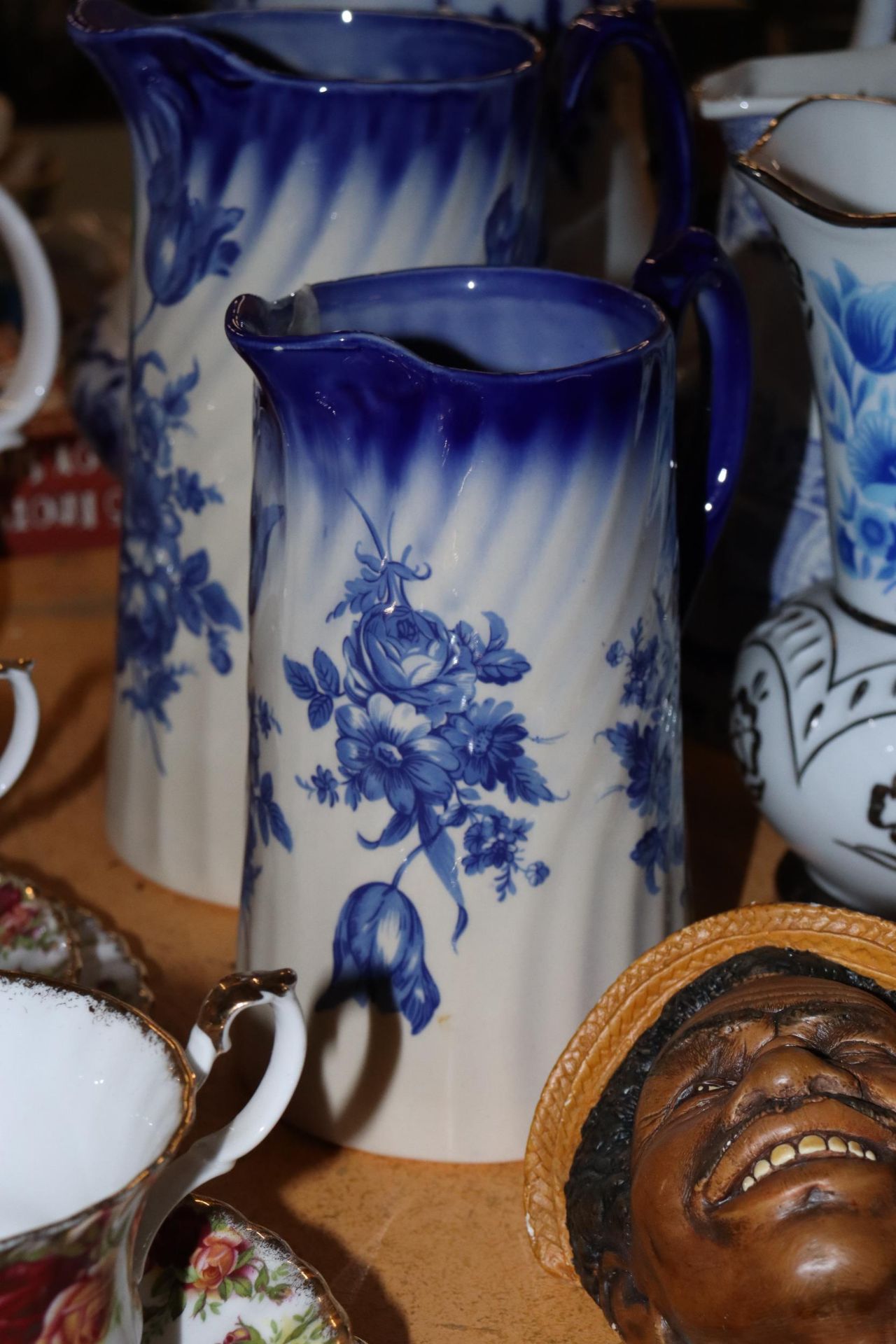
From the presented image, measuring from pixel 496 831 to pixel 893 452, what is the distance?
17 cm

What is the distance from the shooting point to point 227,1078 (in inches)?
18.5

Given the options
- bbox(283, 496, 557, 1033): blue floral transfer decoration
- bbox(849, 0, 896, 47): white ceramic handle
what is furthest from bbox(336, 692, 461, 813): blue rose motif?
bbox(849, 0, 896, 47): white ceramic handle

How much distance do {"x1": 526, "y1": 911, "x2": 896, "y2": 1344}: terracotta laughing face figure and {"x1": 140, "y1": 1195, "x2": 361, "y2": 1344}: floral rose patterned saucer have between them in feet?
0.22

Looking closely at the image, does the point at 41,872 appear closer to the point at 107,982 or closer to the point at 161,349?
the point at 107,982

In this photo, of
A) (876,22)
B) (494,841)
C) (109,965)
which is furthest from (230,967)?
(876,22)

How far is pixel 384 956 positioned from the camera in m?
0.41

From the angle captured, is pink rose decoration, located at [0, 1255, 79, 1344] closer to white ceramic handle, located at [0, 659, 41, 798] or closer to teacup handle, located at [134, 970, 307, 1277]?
teacup handle, located at [134, 970, 307, 1277]

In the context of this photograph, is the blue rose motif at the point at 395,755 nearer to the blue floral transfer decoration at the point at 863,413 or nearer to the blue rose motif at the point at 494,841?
the blue rose motif at the point at 494,841

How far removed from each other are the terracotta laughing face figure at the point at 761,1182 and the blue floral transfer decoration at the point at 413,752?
0.07m

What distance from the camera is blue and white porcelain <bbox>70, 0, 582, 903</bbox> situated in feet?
1.49

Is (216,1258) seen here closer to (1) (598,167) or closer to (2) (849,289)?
(2) (849,289)

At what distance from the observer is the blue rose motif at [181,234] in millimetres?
471

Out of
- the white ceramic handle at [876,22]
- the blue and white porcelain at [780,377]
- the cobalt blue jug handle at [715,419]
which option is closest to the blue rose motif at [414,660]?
the cobalt blue jug handle at [715,419]

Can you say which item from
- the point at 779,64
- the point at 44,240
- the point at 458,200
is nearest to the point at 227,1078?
the point at 458,200
